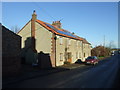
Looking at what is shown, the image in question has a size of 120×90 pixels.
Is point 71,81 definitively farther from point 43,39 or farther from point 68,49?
point 68,49

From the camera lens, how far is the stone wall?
13.7 m

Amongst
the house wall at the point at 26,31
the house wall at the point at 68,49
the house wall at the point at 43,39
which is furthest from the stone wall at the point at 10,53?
the house wall at the point at 26,31

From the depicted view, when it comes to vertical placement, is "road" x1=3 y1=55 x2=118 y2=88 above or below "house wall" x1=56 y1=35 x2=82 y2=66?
below

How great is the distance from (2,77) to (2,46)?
305 cm

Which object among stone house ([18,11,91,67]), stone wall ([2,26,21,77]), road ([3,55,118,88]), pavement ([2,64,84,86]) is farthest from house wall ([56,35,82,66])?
road ([3,55,118,88])

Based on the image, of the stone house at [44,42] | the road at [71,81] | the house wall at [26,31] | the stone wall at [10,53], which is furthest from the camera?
the house wall at [26,31]

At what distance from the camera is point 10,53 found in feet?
47.4

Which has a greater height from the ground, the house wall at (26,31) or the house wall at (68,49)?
the house wall at (26,31)

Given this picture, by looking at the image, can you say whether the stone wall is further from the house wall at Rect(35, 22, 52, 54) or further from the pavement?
the house wall at Rect(35, 22, 52, 54)

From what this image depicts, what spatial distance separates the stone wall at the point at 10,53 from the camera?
539 inches

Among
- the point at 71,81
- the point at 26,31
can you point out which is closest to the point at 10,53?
the point at 71,81

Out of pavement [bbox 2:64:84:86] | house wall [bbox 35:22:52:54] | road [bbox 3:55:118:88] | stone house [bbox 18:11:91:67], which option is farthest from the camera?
house wall [bbox 35:22:52:54]

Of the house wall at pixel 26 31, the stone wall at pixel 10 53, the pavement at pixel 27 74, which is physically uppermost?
the house wall at pixel 26 31

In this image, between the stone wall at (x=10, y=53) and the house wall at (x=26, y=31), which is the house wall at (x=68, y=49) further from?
the stone wall at (x=10, y=53)
